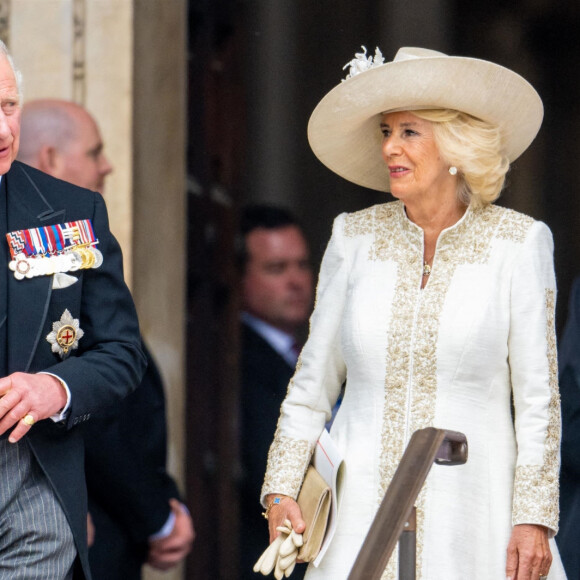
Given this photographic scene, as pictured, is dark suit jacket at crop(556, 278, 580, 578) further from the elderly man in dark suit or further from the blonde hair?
the elderly man in dark suit

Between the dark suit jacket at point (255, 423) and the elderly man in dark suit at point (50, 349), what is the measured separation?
2370 mm

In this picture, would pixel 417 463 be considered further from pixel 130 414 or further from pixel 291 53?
pixel 291 53

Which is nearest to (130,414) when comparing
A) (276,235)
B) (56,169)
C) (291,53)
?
(56,169)

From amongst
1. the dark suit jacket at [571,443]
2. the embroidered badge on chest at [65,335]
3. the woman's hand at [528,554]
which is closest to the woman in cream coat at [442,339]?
the woman's hand at [528,554]

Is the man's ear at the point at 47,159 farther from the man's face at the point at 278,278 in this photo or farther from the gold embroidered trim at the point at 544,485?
the gold embroidered trim at the point at 544,485

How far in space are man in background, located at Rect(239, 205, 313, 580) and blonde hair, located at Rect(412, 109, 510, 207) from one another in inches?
78.8

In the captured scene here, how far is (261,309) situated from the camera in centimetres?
576

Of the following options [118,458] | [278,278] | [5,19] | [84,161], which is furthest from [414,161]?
[5,19]

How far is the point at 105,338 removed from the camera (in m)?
3.14

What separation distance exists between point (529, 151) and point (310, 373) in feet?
7.21

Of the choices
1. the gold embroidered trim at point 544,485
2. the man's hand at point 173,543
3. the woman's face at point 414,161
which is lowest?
the man's hand at point 173,543

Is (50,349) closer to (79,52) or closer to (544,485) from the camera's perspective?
(544,485)

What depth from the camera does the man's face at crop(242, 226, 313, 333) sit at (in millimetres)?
5684

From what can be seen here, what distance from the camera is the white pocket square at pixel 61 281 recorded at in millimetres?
3096
